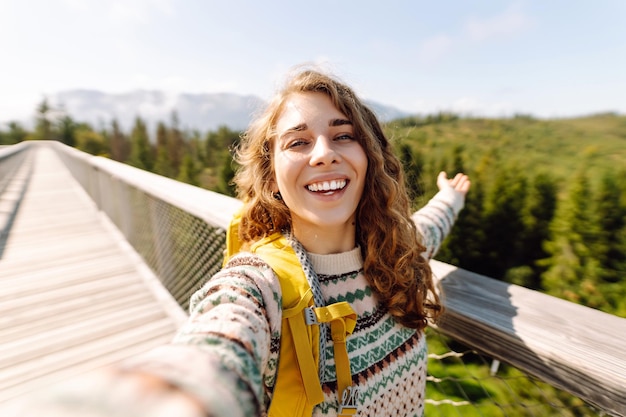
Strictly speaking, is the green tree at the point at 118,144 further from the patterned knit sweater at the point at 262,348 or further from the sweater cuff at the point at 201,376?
the sweater cuff at the point at 201,376

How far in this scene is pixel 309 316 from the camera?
0.84 metres

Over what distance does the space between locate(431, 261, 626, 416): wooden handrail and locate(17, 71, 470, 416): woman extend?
0.38 feet

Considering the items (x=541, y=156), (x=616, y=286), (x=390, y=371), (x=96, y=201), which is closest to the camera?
(x=390, y=371)

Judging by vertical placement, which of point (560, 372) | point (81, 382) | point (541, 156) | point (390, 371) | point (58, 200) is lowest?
point (541, 156)

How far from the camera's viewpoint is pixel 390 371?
0.96 meters

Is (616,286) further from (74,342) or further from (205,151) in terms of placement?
(205,151)

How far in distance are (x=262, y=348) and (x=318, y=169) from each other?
0.57 m

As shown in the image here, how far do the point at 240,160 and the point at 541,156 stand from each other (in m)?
50.9

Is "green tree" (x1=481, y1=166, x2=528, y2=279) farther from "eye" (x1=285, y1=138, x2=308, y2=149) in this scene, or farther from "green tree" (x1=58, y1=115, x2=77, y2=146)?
"green tree" (x1=58, y1=115, x2=77, y2=146)

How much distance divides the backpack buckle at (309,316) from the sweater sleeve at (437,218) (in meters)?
0.64

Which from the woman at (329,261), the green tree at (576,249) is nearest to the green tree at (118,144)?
the green tree at (576,249)

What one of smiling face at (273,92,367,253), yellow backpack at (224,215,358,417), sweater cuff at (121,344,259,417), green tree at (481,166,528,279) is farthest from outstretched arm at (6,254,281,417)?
green tree at (481,166,528,279)

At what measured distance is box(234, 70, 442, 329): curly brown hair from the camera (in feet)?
3.58

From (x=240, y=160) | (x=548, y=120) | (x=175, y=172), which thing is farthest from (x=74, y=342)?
(x=548, y=120)
